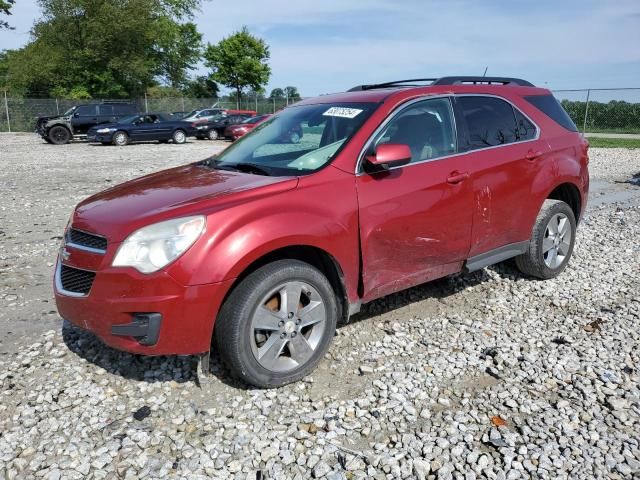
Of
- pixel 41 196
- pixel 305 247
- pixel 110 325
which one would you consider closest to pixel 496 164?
pixel 305 247

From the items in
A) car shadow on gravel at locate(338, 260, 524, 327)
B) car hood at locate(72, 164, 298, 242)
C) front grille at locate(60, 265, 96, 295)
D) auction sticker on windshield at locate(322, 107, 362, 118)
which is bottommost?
car shadow on gravel at locate(338, 260, 524, 327)

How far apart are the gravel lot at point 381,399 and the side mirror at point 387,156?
1319 mm

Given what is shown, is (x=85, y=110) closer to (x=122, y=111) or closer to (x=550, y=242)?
(x=122, y=111)

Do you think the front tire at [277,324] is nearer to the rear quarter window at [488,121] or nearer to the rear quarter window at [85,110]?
the rear quarter window at [488,121]

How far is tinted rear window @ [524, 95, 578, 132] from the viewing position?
5.05m

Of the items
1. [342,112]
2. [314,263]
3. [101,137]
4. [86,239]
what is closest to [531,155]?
[342,112]

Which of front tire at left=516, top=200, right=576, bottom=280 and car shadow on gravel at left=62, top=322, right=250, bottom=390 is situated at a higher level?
front tire at left=516, top=200, right=576, bottom=280

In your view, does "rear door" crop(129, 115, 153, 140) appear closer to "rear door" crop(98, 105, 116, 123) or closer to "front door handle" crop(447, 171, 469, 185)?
"rear door" crop(98, 105, 116, 123)

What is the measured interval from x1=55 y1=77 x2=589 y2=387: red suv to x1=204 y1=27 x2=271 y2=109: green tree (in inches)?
2280

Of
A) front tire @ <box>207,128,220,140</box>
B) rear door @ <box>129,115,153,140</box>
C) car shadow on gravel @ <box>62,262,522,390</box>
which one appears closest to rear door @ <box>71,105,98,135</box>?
rear door @ <box>129,115,153,140</box>

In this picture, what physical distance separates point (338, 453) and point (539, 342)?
1.97 metres

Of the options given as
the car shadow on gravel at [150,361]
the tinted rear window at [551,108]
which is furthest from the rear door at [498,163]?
the car shadow on gravel at [150,361]

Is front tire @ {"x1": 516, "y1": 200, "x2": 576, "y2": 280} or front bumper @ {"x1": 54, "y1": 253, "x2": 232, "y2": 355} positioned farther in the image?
front tire @ {"x1": 516, "y1": 200, "x2": 576, "y2": 280}

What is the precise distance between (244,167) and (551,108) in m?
3.08
